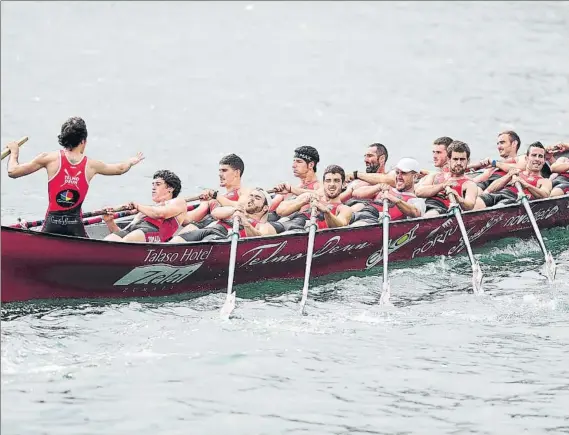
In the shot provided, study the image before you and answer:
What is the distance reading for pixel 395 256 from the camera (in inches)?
711

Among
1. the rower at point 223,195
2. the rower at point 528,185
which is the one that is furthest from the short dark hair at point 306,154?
the rower at point 528,185

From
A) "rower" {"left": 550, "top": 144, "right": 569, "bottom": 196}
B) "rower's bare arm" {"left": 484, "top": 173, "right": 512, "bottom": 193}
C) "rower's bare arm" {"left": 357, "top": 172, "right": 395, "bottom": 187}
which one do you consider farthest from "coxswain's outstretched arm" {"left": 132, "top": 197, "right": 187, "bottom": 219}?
"rower" {"left": 550, "top": 144, "right": 569, "bottom": 196}

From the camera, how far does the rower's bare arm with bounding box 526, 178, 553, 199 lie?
19422 mm

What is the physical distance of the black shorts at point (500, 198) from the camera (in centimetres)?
1944

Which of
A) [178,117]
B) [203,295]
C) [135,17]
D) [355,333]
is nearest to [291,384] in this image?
[355,333]

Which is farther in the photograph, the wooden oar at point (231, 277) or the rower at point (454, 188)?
the rower at point (454, 188)

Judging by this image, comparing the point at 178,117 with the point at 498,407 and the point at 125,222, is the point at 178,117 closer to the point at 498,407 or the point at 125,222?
the point at 125,222

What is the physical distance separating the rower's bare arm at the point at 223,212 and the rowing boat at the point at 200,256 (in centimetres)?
68

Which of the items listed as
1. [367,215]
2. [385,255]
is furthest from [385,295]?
[367,215]

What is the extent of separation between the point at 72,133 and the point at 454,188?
20.8 feet

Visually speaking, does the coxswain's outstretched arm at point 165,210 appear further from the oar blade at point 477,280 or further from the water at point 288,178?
the oar blade at point 477,280

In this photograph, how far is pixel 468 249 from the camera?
17469 mm

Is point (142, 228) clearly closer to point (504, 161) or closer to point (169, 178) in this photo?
point (169, 178)

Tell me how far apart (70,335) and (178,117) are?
17.8m
